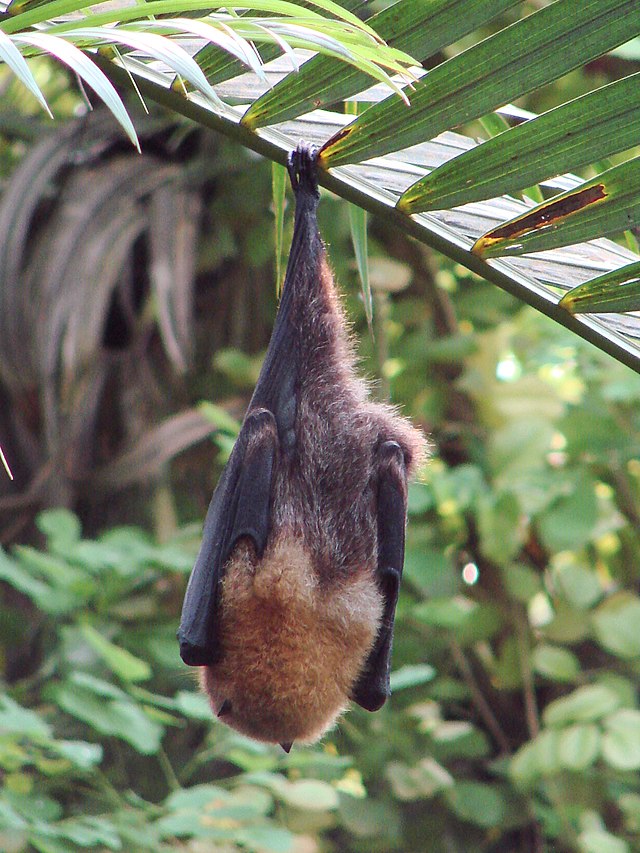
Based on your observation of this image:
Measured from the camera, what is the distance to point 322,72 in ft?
4.13

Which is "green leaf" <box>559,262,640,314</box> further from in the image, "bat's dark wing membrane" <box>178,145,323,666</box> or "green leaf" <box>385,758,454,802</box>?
"green leaf" <box>385,758,454,802</box>

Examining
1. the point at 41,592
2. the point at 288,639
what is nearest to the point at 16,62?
the point at 288,639

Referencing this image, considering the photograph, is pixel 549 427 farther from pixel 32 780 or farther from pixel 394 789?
pixel 32 780

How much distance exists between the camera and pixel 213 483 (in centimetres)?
395

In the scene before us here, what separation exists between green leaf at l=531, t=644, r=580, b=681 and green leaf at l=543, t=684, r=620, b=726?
219 mm

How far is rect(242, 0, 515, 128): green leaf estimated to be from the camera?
3.89ft

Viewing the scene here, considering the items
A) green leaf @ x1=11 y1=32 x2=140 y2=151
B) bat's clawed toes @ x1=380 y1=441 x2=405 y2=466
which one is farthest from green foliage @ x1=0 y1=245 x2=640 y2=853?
green leaf @ x1=11 y1=32 x2=140 y2=151

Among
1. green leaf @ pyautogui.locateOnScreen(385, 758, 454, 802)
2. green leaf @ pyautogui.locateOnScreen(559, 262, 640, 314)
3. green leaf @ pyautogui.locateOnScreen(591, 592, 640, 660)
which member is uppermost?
green leaf @ pyautogui.locateOnScreen(559, 262, 640, 314)

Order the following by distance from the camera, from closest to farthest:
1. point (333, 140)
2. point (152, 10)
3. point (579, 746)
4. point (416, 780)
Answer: point (152, 10) → point (333, 140) → point (579, 746) → point (416, 780)

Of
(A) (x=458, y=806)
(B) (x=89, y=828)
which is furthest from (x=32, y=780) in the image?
(A) (x=458, y=806)

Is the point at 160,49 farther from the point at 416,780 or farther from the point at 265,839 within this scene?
the point at 416,780

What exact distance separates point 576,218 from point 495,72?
23 centimetres

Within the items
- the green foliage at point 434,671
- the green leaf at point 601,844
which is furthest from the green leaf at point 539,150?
the green leaf at point 601,844

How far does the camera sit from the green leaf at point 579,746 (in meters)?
2.78
